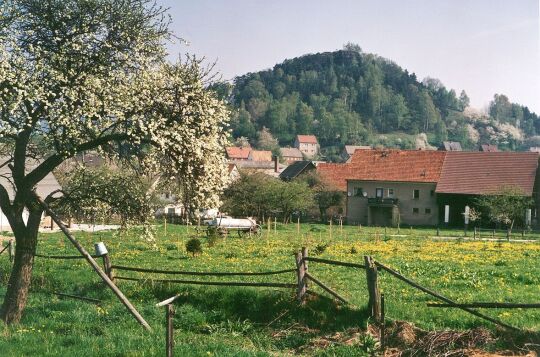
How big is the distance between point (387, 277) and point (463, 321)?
6.48 m

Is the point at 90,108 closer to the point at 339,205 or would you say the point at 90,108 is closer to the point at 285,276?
the point at 285,276

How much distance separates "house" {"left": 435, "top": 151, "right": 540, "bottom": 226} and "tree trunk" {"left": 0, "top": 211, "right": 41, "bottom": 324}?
63.1 metres

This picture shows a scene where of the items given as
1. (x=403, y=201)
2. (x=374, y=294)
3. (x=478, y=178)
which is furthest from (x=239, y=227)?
(x=478, y=178)

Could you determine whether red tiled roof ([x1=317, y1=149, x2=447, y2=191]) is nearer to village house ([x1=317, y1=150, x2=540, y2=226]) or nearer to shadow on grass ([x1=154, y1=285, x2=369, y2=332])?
village house ([x1=317, y1=150, x2=540, y2=226])

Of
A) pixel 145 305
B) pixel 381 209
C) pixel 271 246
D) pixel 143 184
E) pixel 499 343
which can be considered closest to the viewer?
pixel 499 343

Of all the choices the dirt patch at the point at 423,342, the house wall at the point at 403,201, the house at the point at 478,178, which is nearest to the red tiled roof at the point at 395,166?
the house wall at the point at 403,201

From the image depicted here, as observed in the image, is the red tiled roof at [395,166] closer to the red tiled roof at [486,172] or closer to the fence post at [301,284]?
the red tiled roof at [486,172]

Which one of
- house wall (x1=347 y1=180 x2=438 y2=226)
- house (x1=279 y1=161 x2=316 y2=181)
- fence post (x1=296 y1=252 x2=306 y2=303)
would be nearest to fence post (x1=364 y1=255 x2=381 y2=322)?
fence post (x1=296 y1=252 x2=306 y2=303)

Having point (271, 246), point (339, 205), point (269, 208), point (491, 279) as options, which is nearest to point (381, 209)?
point (339, 205)

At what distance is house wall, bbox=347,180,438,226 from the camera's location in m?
80.2

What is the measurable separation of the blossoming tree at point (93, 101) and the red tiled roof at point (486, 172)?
6028cm

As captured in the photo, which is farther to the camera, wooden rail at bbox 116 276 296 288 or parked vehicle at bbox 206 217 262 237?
parked vehicle at bbox 206 217 262 237

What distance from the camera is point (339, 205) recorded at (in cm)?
8862

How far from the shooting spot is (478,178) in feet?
251
